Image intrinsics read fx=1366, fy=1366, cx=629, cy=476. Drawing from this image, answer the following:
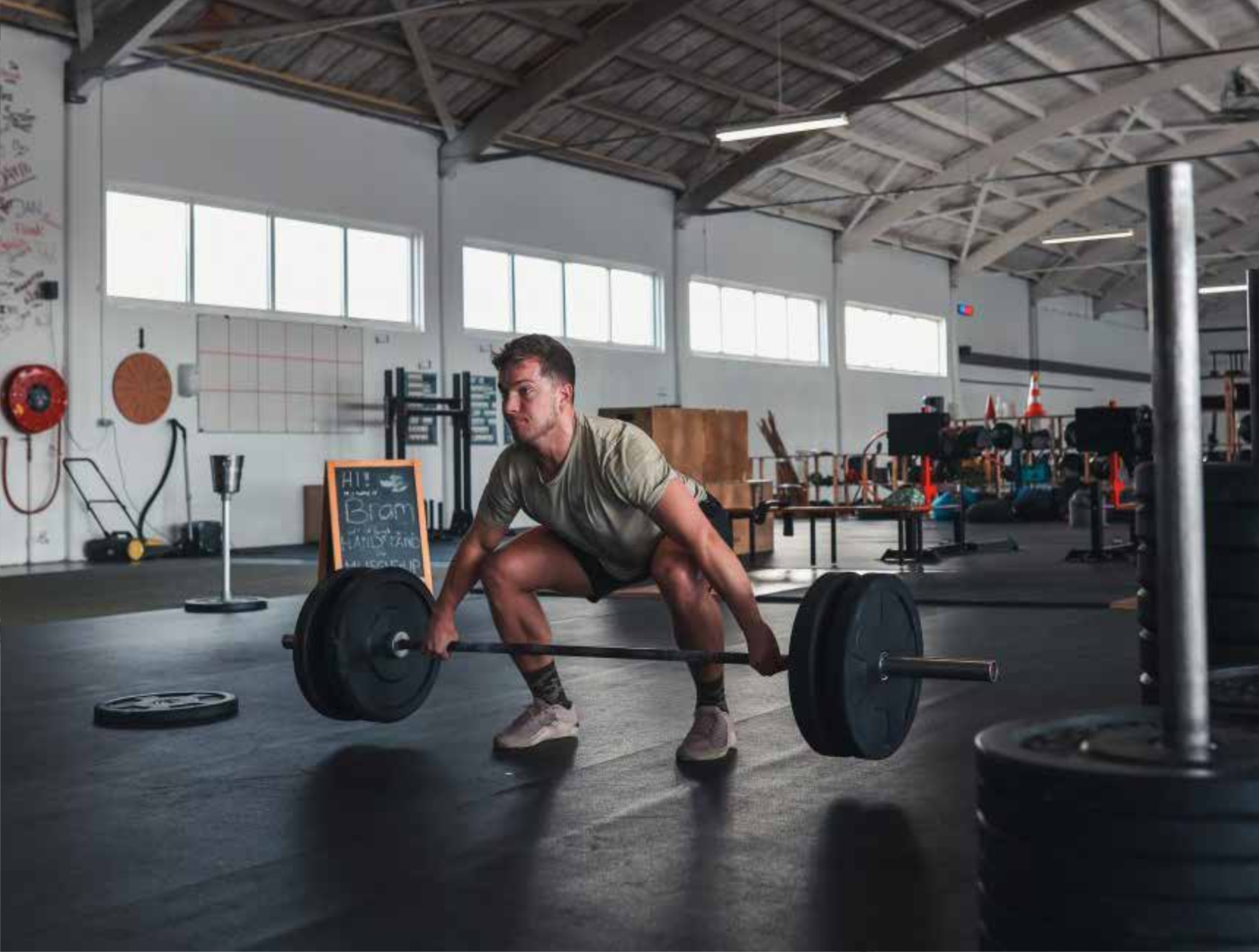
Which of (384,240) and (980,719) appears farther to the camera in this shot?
(384,240)

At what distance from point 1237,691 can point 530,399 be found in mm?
1361

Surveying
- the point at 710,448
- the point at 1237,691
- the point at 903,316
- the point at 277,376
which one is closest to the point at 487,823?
the point at 1237,691

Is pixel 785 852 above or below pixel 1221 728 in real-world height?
below

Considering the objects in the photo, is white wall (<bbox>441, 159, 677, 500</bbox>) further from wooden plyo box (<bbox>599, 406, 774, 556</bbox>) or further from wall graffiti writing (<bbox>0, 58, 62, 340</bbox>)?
wall graffiti writing (<bbox>0, 58, 62, 340</bbox>)

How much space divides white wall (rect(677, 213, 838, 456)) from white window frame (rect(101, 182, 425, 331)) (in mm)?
3272

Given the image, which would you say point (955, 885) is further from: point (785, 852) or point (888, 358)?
point (888, 358)

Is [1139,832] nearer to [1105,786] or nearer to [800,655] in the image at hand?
[1105,786]

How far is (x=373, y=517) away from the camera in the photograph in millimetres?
5812

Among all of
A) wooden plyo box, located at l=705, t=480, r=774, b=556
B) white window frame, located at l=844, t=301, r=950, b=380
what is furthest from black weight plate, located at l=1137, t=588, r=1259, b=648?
white window frame, located at l=844, t=301, r=950, b=380

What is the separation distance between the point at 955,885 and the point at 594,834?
1.84ft

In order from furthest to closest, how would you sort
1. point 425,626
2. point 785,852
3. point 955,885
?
point 425,626
point 785,852
point 955,885

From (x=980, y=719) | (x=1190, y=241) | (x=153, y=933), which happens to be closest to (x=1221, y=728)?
(x=1190, y=241)

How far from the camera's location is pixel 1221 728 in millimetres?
1197

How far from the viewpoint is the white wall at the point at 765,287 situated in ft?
43.9
